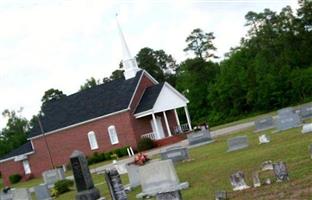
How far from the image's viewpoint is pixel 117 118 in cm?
5272

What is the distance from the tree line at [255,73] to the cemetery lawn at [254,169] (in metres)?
37.4

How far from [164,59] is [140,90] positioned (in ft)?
162

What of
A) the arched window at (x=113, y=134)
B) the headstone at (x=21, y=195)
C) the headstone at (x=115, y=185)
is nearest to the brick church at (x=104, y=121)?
the arched window at (x=113, y=134)

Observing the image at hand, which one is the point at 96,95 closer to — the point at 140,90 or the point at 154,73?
the point at 140,90

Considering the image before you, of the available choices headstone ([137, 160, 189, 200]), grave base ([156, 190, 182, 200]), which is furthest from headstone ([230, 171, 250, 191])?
headstone ([137, 160, 189, 200])

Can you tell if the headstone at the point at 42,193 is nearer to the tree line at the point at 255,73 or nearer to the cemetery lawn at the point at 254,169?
the cemetery lawn at the point at 254,169

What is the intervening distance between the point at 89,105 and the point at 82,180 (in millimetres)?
37702

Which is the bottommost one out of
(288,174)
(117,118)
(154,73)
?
(288,174)

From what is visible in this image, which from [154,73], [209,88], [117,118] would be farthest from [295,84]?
[154,73]

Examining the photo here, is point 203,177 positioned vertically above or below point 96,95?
below

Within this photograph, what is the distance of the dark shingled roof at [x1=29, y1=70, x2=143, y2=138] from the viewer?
5372 cm

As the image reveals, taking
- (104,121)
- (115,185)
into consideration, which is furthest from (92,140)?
(115,185)

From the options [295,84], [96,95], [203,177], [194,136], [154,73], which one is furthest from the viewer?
[154,73]

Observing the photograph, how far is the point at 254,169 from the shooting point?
677 inches
